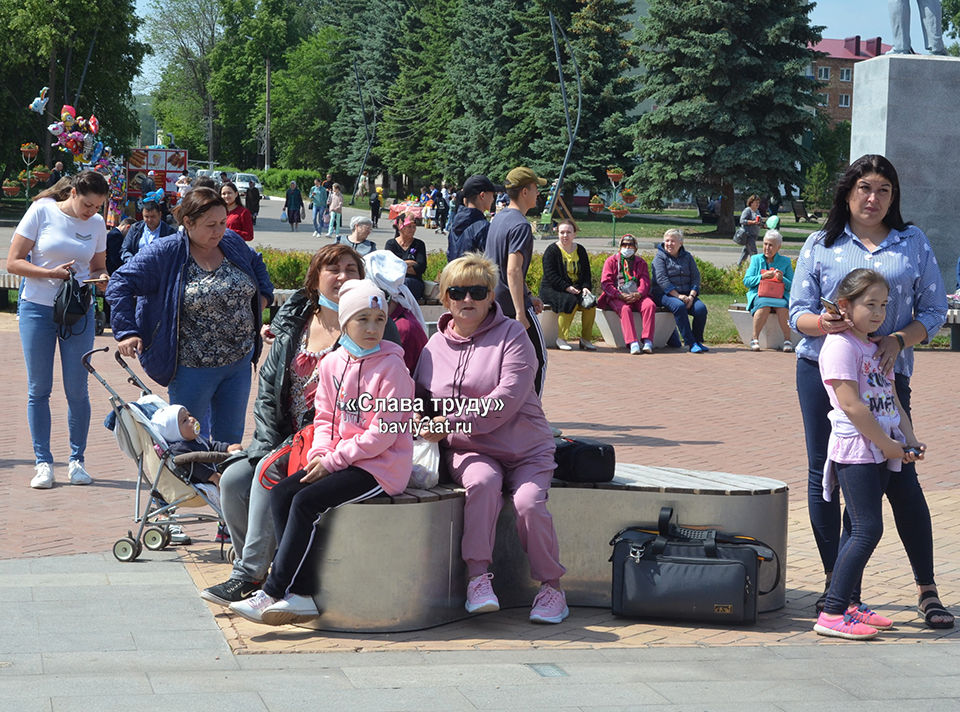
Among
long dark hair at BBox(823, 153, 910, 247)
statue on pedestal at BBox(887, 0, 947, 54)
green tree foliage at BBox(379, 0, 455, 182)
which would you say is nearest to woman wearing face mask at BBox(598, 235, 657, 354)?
statue on pedestal at BBox(887, 0, 947, 54)

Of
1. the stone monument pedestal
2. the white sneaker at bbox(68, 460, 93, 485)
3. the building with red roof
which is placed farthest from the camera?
the building with red roof

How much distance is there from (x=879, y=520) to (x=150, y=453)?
11.3ft

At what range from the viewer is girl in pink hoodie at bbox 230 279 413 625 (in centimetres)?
517

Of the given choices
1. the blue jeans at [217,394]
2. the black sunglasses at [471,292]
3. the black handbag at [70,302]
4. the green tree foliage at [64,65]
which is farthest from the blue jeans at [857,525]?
the green tree foliage at [64,65]

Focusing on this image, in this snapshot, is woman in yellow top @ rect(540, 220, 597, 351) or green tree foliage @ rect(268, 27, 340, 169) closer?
woman in yellow top @ rect(540, 220, 597, 351)

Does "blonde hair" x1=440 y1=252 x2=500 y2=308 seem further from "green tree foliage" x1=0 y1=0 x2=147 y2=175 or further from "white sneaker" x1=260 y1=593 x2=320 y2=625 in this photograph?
"green tree foliage" x1=0 y1=0 x2=147 y2=175

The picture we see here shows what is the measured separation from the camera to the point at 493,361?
5633 mm

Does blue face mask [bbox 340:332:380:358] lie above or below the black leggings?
above

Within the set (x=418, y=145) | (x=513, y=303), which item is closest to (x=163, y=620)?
(x=513, y=303)

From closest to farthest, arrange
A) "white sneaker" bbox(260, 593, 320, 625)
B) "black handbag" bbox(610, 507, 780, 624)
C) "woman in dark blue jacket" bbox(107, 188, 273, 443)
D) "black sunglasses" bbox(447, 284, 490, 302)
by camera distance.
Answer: "white sneaker" bbox(260, 593, 320, 625), "black handbag" bbox(610, 507, 780, 624), "black sunglasses" bbox(447, 284, 490, 302), "woman in dark blue jacket" bbox(107, 188, 273, 443)

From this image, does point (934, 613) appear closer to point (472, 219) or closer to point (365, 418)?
Result: point (365, 418)

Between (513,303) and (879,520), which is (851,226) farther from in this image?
(513,303)

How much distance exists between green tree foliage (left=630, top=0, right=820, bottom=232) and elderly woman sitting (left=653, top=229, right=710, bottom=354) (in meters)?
30.5

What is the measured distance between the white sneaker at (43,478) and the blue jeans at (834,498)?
15.0 feet
